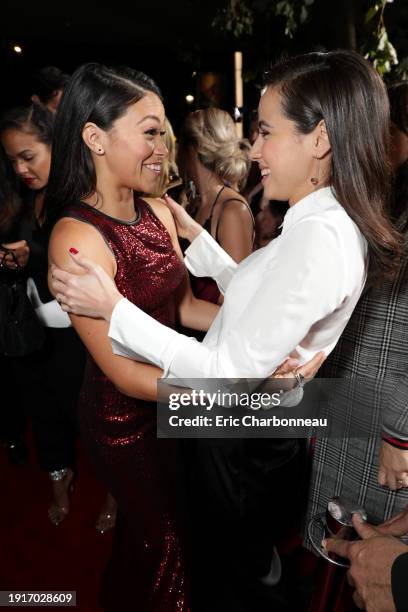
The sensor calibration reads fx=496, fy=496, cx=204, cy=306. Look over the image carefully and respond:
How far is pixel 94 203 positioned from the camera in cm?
139

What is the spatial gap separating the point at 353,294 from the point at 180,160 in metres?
1.87

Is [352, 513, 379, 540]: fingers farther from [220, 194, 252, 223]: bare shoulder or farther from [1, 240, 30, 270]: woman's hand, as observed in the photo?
[220, 194, 252, 223]: bare shoulder

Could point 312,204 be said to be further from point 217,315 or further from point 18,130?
point 18,130

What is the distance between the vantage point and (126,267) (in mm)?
1349

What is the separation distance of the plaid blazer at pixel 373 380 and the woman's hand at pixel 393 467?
43mm

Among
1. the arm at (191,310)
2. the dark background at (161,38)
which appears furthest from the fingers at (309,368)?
the dark background at (161,38)

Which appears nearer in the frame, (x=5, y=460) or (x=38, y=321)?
(x=38, y=321)

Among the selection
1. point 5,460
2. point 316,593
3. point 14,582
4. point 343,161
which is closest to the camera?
point 343,161

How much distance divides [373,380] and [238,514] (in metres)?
0.49

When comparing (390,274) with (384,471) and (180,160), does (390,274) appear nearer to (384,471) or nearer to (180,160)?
(384,471)

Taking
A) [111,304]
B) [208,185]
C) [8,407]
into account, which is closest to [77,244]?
[111,304]

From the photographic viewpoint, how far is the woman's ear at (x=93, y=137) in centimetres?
132

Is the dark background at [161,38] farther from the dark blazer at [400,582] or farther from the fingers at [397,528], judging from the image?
the dark blazer at [400,582]

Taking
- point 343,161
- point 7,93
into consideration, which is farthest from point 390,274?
point 7,93
